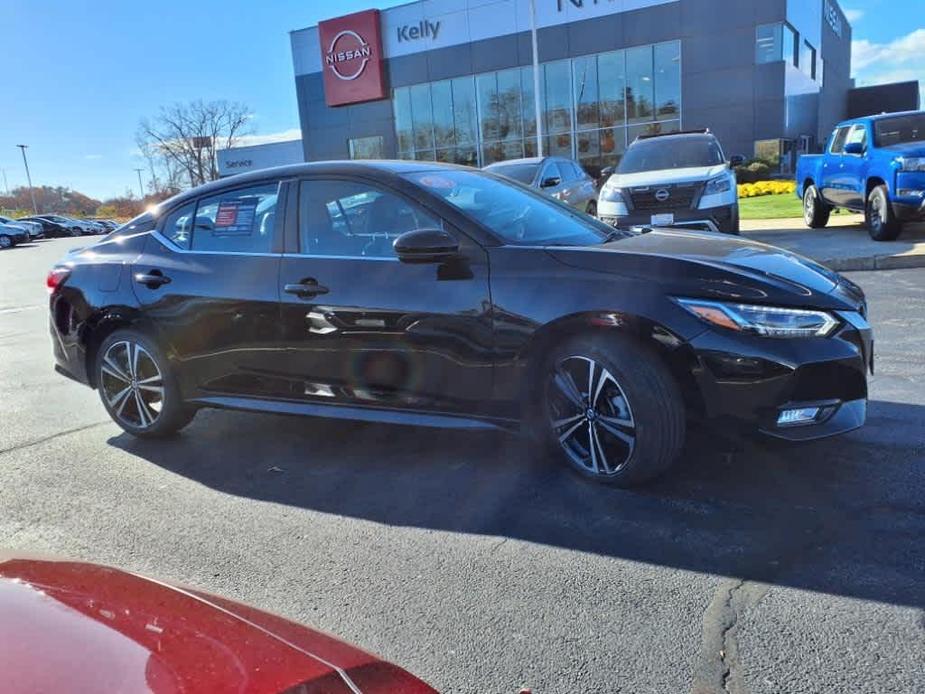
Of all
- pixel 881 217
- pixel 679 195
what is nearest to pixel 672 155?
pixel 679 195

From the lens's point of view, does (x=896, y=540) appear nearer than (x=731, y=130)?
Yes

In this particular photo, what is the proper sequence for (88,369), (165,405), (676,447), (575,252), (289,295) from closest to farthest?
(676,447), (575,252), (289,295), (165,405), (88,369)

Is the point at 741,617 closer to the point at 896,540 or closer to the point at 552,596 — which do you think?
the point at 552,596

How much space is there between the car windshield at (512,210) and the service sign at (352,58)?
34.6 metres

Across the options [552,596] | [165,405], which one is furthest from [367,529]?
[165,405]

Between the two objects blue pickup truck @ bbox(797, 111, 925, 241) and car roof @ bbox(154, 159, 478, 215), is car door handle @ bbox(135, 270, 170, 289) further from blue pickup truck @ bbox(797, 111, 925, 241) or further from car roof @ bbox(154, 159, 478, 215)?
blue pickup truck @ bbox(797, 111, 925, 241)

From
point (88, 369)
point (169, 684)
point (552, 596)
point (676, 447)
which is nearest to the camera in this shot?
point (169, 684)

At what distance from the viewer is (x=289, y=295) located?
4152 millimetres

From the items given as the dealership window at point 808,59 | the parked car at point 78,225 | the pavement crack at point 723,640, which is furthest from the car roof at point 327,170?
the parked car at point 78,225

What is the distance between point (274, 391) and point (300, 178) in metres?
1.25

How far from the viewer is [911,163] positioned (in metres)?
9.96

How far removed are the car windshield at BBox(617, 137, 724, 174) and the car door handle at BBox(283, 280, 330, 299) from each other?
8273 mm

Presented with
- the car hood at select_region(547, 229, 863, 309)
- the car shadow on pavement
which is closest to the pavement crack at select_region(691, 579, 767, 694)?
the car shadow on pavement

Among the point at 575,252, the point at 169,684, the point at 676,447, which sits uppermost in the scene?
the point at 575,252
